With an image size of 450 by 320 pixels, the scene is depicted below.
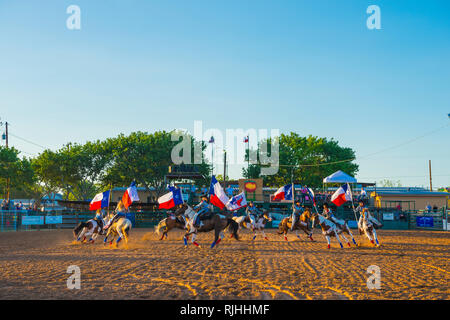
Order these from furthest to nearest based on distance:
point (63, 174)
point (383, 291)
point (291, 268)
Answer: point (63, 174), point (291, 268), point (383, 291)

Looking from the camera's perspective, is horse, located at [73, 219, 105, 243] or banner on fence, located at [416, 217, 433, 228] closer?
horse, located at [73, 219, 105, 243]

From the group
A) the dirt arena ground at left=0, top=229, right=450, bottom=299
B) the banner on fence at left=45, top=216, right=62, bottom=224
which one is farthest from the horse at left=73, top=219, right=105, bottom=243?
the banner on fence at left=45, top=216, right=62, bottom=224

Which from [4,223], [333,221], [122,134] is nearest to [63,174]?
[122,134]

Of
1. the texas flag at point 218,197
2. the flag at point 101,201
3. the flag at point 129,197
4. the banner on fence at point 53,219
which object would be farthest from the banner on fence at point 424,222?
the banner on fence at point 53,219

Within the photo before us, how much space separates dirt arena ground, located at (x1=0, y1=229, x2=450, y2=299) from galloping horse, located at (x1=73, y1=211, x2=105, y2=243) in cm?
393

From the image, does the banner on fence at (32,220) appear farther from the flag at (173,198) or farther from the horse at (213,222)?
the horse at (213,222)

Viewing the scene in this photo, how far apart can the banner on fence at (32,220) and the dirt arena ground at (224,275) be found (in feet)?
58.3

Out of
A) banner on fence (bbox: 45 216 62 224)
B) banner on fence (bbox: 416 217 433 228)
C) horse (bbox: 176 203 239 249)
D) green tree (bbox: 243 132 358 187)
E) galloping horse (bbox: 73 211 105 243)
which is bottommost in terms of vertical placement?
banner on fence (bbox: 416 217 433 228)

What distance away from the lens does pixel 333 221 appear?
630 inches

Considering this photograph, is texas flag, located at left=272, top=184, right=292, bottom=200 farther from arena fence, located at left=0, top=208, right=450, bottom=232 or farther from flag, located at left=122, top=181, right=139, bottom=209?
arena fence, located at left=0, top=208, right=450, bottom=232

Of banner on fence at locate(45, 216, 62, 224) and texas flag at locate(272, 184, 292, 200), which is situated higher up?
texas flag at locate(272, 184, 292, 200)

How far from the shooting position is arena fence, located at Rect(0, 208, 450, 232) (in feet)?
97.3

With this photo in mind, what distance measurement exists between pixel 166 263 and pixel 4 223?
79.2 ft
